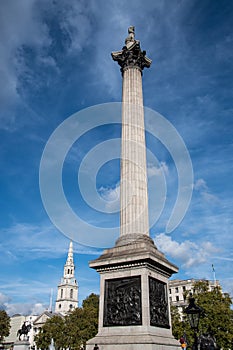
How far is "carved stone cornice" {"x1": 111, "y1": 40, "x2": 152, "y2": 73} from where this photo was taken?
24250 millimetres

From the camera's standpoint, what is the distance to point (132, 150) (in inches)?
814

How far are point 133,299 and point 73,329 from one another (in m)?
52.1

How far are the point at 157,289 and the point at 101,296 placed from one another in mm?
2873

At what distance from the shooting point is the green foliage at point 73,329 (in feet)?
189

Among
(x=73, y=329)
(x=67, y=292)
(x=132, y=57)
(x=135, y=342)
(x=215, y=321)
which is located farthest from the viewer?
(x=67, y=292)

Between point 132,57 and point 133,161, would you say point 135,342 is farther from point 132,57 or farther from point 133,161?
point 132,57

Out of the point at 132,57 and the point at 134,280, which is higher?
the point at 132,57

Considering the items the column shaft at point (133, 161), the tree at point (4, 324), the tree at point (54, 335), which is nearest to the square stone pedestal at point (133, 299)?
the column shaft at point (133, 161)

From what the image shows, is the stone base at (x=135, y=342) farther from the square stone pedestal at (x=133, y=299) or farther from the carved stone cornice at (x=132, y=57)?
the carved stone cornice at (x=132, y=57)

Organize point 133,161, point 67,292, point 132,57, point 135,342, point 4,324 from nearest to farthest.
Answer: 1. point 135,342
2. point 133,161
3. point 132,57
4. point 4,324
5. point 67,292

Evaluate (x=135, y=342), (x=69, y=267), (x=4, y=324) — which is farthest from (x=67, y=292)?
(x=135, y=342)

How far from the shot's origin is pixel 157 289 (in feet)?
52.5

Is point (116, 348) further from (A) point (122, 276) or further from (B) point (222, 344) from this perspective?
(B) point (222, 344)

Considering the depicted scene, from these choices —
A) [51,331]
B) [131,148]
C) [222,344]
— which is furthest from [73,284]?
[131,148]
